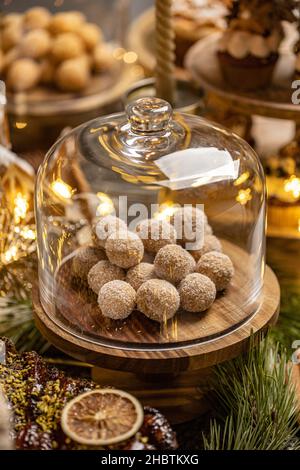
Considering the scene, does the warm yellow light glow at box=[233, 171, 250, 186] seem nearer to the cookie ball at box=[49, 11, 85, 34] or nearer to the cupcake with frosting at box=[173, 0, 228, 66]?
the cupcake with frosting at box=[173, 0, 228, 66]

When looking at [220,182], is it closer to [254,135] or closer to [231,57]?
[231,57]

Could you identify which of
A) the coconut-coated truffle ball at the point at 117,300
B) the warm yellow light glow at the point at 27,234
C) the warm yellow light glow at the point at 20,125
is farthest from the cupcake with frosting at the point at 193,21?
the coconut-coated truffle ball at the point at 117,300

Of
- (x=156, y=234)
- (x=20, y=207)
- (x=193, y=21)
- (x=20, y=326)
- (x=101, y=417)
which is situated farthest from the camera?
(x=193, y=21)

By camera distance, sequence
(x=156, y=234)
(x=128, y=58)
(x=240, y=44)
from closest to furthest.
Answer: (x=156, y=234) < (x=240, y=44) < (x=128, y=58)

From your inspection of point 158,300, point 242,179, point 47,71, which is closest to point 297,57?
point 242,179

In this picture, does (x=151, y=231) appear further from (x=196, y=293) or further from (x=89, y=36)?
(x=89, y=36)

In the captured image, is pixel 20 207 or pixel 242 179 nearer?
pixel 242 179
